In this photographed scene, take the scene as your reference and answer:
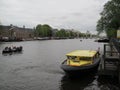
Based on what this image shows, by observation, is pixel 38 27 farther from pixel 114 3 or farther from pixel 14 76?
pixel 14 76

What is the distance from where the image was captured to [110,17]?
236 ft

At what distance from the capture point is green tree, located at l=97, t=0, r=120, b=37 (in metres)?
66.3

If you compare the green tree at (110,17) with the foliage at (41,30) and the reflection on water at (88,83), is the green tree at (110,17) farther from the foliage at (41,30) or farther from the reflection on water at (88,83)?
the foliage at (41,30)

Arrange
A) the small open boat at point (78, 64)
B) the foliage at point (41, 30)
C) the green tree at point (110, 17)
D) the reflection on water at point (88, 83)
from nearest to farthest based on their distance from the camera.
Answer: the reflection on water at point (88, 83) < the small open boat at point (78, 64) < the green tree at point (110, 17) < the foliage at point (41, 30)

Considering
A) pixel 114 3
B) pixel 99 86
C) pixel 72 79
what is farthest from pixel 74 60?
pixel 114 3

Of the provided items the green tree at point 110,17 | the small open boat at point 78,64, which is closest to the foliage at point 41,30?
the green tree at point 110,17

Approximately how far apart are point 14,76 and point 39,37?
562ft

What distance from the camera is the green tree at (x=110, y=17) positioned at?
66.3m

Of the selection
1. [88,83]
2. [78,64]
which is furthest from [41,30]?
[88,83]

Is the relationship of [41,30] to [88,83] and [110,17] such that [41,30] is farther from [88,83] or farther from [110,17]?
[88,83]

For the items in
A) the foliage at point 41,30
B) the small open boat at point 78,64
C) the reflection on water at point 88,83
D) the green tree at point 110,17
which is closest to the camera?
the reflection on water at point 88,83

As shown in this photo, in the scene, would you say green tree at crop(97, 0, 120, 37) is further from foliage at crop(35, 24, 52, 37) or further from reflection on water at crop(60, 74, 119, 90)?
foliage at crop(35, 24, 52, 37)

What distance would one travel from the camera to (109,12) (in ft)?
236

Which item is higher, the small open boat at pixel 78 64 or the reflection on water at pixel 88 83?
the small open boat at pixel 78 64
